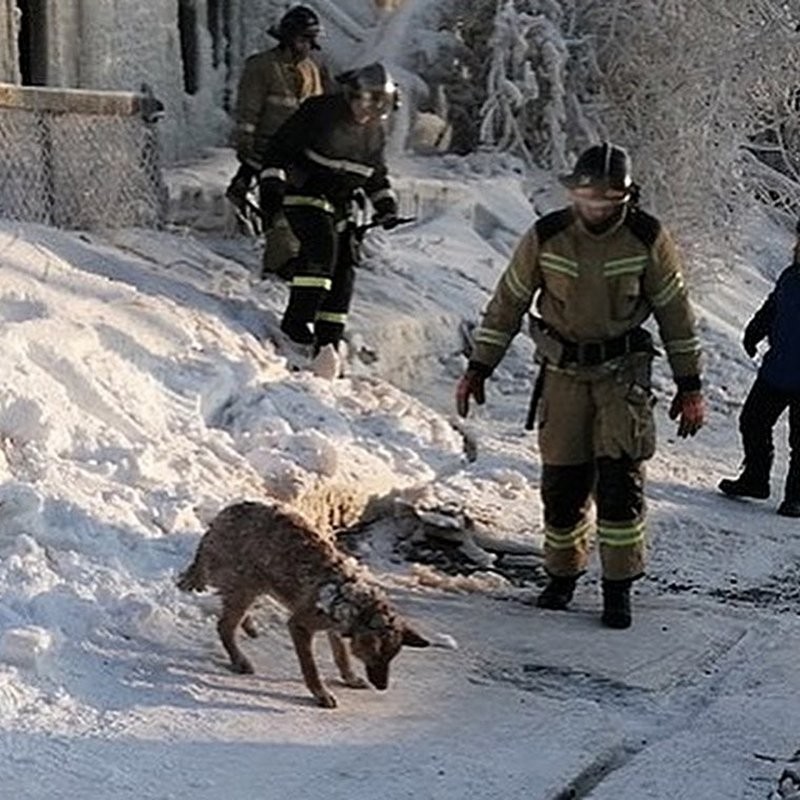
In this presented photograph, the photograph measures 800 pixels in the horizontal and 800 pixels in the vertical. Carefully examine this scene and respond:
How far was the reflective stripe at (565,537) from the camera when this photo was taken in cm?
701

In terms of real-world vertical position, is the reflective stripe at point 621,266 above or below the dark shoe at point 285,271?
above

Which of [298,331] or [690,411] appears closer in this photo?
[690,411]

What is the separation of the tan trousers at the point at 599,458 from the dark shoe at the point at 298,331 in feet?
8.82

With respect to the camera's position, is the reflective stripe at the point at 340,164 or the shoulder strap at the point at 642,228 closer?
the shoulder strap at the point at 642,228

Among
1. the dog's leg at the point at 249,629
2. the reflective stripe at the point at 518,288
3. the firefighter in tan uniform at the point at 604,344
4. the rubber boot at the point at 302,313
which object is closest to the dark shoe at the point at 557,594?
the firefighter in tan uniform at the point at 604,344

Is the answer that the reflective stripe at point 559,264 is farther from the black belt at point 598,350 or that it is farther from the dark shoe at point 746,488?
the dark shoe at point 746,488

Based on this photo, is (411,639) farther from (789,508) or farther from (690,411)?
(789,508)

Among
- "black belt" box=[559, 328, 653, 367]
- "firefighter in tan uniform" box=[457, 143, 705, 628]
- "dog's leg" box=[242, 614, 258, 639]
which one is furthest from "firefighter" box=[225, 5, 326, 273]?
"dog's leg" box=[242, 614, 258, 639]

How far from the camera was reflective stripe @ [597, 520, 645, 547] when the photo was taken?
6816 millimetres

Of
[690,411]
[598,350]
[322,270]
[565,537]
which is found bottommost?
[565,537]

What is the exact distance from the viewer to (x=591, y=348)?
682 cm

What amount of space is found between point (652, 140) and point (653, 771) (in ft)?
37.4

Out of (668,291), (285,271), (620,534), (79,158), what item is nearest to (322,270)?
(285,271)

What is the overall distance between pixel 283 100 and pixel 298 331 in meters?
2.11
